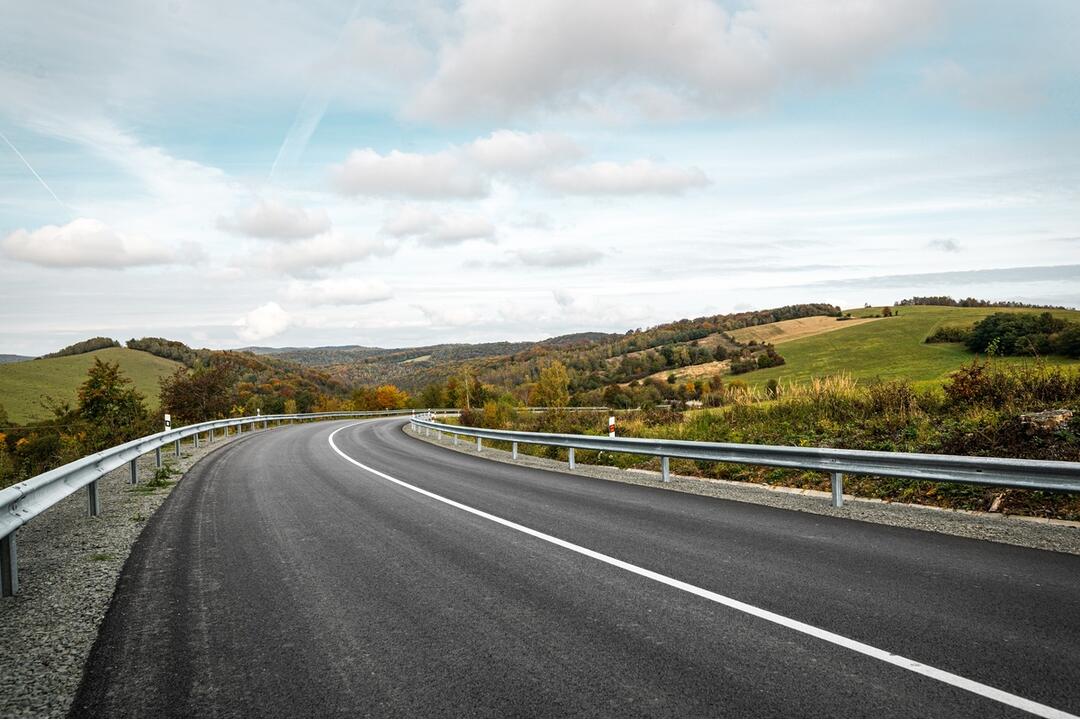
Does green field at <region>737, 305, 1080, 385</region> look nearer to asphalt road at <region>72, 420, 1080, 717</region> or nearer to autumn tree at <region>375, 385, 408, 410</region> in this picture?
asphalt road at <region>72, 420, 1080, 717</region>

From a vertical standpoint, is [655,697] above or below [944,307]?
below

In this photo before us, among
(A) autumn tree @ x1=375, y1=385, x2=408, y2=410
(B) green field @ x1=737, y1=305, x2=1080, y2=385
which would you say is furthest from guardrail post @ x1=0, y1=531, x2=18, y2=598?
(A) autumn tree @ x1=375, y1=385, x2=408, y2=410

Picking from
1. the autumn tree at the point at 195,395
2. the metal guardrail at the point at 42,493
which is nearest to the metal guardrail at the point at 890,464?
the metal guardrail at the point at 42,493

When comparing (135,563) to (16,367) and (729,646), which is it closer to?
(729,646)

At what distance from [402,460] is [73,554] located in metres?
10.0

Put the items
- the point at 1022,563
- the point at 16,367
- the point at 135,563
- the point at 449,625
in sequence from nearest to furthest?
the point at 449,625 → the point at 1022,563 → the point at 135,563 → the point at 16,367

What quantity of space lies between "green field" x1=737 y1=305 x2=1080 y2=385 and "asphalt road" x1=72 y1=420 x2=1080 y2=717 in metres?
48.3

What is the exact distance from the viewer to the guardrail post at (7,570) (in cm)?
521

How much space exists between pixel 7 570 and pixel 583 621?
4925 mm

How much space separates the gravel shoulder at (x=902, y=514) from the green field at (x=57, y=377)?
7788 centimetres

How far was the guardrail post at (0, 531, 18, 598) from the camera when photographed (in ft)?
17.1

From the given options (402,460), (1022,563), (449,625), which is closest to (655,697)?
(449,625)

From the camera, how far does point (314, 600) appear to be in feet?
16.1

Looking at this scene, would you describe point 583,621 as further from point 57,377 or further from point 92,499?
point 57,377
